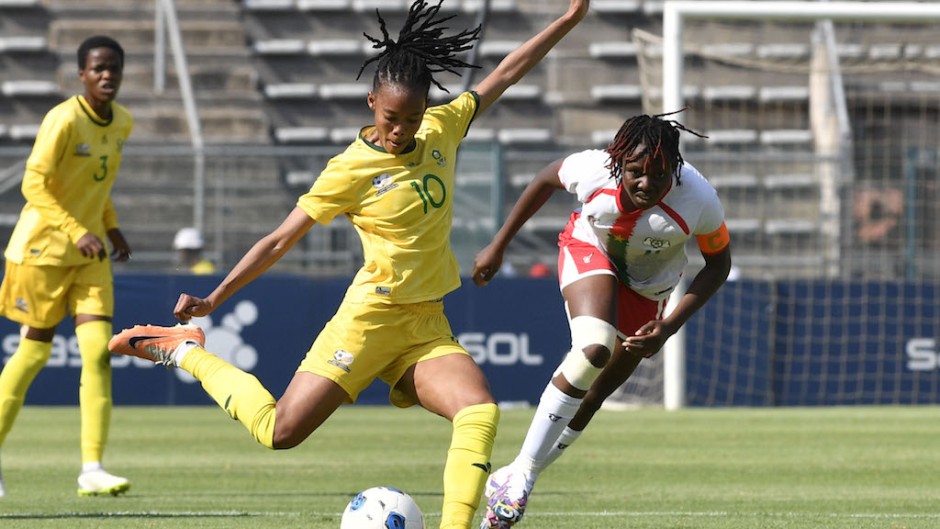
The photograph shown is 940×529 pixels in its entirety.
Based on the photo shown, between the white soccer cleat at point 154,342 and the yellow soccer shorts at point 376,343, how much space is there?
0.65m

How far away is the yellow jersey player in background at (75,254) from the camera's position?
8289mm

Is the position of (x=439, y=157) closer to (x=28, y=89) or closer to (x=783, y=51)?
(x=783, y=51)

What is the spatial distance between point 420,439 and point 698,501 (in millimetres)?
4624

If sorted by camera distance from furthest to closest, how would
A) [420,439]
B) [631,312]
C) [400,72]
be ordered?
[420,439] → [631,312] → [400,72]

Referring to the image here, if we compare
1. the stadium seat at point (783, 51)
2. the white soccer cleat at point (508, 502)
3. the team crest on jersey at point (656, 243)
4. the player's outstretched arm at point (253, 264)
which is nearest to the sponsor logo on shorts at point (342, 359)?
the player's outstretched arm at point (253, 264)

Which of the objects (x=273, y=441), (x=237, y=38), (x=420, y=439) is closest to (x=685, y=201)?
(x=273, y=441)

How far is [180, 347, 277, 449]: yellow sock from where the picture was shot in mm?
5922

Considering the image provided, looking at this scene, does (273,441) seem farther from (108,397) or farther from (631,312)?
(108,397)

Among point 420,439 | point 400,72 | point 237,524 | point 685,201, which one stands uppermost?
point 400,72

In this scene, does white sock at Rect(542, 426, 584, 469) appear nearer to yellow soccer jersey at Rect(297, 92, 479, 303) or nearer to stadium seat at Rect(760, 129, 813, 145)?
yellow soccer jersey at Rect(297, 92, 479, 303)

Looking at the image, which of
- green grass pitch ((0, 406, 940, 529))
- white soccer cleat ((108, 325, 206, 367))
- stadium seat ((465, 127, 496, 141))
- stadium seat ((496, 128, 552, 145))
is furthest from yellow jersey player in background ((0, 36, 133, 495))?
stadium seat ((496, 128, 552, 145))

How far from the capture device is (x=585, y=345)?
21.5 ft

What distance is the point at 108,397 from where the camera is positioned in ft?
27.8

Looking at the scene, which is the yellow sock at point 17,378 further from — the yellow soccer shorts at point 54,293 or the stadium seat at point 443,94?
the stadium seat at point 443,94
